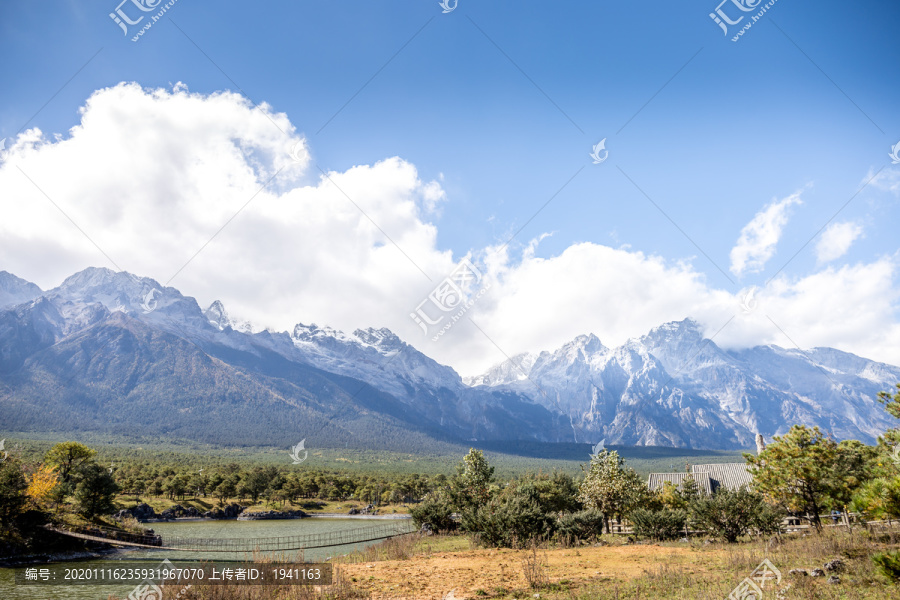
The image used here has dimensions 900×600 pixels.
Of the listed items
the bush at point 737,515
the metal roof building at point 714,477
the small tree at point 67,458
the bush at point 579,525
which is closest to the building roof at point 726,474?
the metal roof building at point 714,477

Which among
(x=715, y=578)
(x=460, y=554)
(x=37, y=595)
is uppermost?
(x=715, y=578)

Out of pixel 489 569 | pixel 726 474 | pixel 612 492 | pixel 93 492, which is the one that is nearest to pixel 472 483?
pixel 612 492

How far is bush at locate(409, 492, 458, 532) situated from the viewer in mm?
34000

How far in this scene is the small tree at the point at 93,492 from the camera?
41000 mm

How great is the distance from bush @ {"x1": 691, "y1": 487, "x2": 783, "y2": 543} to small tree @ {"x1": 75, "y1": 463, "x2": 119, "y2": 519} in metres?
51.4

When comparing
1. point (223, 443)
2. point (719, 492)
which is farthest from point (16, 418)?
point (719, 492)

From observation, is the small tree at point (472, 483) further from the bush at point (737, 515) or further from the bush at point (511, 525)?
the bush at point (737, 515)

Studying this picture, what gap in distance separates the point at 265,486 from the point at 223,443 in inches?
4334

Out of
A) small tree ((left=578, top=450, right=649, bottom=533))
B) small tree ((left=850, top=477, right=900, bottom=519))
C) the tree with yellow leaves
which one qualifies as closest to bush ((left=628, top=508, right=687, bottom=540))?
small tree ((left=578, top=450, right=649, bottom=533))

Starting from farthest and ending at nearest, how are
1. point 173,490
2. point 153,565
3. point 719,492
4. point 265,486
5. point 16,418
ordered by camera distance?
point 16,418 → point 265,486 → point 173,490 → point 153,565 → point 719,492

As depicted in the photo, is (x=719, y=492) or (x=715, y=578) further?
(x=719, y=492)

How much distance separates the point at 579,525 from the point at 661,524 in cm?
502

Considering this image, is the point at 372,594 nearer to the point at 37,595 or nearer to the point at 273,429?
the point at 37,595

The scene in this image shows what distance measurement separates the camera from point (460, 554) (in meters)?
20.0
